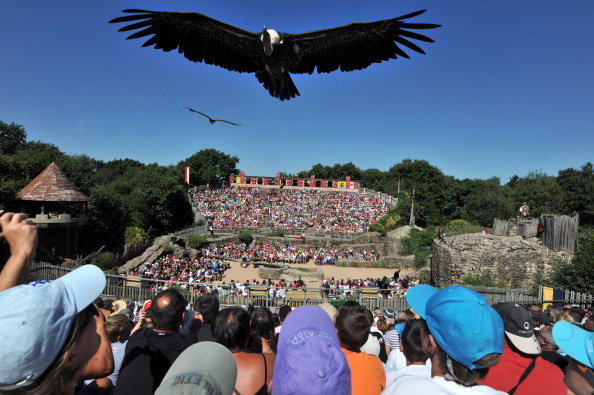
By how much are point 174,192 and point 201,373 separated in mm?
36794

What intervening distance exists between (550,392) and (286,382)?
5.55ft

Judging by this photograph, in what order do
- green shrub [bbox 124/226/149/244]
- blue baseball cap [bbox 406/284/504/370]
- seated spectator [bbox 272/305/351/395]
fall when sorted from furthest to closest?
1. green shrub [bbox 124/226/149/244]
2. blue baseball cap [bbox 406/284/504/370]
3. seated spectator [bbox 272/305/351/395]

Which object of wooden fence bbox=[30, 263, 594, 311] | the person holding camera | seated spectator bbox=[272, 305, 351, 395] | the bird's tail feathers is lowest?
wooden fence bbox=[30, 263, 594, 311]

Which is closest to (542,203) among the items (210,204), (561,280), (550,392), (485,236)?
(485,236)

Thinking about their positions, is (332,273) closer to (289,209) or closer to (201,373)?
(289,209)

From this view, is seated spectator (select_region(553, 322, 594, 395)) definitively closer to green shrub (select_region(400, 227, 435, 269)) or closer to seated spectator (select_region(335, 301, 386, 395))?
seated spectator (select_region(335, 301, 386, 395))

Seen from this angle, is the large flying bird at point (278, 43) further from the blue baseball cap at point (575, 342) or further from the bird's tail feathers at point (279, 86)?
the blue baseball cap at point (575, 342)

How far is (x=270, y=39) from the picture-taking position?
140 inches

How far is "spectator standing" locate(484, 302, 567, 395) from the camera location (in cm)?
191

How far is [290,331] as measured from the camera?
1419 mm

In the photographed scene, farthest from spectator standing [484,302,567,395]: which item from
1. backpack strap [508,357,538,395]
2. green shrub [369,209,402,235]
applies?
green shrub [369,209,402,235]

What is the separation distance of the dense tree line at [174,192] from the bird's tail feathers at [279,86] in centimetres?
2053

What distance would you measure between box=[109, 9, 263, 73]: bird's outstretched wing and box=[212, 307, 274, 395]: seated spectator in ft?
10.6

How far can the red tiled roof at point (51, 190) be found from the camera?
18.1 metres
